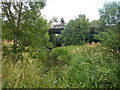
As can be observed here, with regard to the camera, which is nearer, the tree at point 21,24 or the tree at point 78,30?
the tree at point 21,24

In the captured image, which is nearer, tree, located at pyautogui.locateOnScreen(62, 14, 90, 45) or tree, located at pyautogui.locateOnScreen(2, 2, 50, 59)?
tree, located at pyautogui.locateOnScreen(2, 2, 50, 59)

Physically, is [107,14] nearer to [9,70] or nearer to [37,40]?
[37,40]

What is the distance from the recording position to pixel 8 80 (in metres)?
1.68

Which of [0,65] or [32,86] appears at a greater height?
[0,65]

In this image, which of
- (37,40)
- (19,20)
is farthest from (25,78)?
(19,20)

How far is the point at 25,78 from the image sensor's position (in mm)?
1804

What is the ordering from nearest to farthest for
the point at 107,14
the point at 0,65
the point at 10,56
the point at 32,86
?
1. the point at 32,86
2. the point at 0,65
3. the point at 10,56
4. the point at 107,14

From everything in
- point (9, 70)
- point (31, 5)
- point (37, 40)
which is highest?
point (31, 5)

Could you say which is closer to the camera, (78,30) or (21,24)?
(21,24)

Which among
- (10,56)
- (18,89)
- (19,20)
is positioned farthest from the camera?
(19,20)

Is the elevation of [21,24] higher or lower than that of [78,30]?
lower

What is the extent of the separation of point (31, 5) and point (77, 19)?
6868 millimetres

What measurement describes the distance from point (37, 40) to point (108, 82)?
1.96 meters

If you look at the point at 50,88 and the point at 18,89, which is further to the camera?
the point at 50,88
